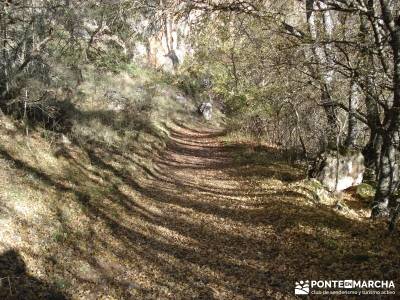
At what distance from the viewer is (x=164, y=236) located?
34.4 ft

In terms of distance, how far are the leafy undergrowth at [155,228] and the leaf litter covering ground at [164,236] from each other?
3cm

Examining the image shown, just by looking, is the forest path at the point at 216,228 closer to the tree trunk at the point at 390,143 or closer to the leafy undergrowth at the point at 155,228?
the leafy undergrowth at the point at 155,228

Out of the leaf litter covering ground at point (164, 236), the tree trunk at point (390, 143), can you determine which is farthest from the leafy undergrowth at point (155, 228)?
the tree trunk at point (390, 143)

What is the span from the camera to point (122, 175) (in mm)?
13930

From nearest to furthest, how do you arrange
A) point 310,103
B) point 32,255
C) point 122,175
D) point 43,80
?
point 32,255, point 122,175, point 43,80, point 310,103

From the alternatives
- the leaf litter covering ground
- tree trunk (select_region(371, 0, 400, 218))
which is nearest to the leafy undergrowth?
the leaf litter covering ground

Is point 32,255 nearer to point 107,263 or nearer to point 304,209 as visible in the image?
point 107,263

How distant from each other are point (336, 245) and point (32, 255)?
666cm

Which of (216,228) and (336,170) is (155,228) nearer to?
(216,228)

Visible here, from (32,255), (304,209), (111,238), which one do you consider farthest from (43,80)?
(304,209)

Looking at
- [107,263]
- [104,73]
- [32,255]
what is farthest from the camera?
[104,73]

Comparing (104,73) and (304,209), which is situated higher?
(104,73)

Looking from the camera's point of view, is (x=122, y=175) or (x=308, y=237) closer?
(x=308, y=237)

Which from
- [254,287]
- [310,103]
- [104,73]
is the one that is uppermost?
[104,73]
